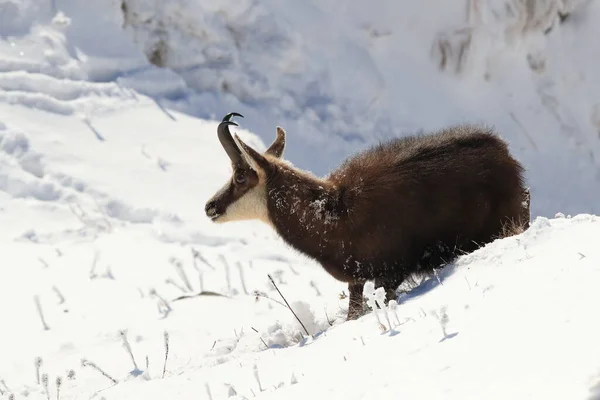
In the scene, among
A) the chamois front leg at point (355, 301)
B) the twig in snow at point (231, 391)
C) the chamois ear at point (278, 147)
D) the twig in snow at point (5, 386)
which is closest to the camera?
the twig in snow at point (231, 391)

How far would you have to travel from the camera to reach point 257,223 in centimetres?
1090

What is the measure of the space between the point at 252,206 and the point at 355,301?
1.14 metres

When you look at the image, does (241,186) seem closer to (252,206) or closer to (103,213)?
(252,206)

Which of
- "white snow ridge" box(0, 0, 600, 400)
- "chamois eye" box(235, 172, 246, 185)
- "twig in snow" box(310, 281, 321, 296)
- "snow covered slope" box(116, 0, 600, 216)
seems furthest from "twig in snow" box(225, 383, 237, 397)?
"snow covered slope" box(116, 0, 600, 216)

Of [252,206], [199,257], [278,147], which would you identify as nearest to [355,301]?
[252,206]

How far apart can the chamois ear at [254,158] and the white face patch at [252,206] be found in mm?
158

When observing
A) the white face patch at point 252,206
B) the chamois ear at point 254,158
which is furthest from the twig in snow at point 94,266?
the chamois ear at point 254,158

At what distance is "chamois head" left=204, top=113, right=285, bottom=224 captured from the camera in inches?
242

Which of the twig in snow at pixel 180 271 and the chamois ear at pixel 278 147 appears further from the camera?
the twig in snow at pixel 180 271

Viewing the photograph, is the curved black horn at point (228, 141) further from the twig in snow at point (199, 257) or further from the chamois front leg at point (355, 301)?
the twig in snow at point (199, 257)

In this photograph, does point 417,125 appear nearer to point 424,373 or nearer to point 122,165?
point 122,165

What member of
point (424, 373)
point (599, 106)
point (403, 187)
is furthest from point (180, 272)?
point (599, 106)

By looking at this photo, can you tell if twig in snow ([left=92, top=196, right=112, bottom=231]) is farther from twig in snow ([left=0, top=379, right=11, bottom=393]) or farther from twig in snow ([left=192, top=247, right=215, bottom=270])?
→ twig in snow ([left=0, top=379, right=11, bottom=393])

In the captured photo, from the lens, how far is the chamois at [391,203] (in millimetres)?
5863
